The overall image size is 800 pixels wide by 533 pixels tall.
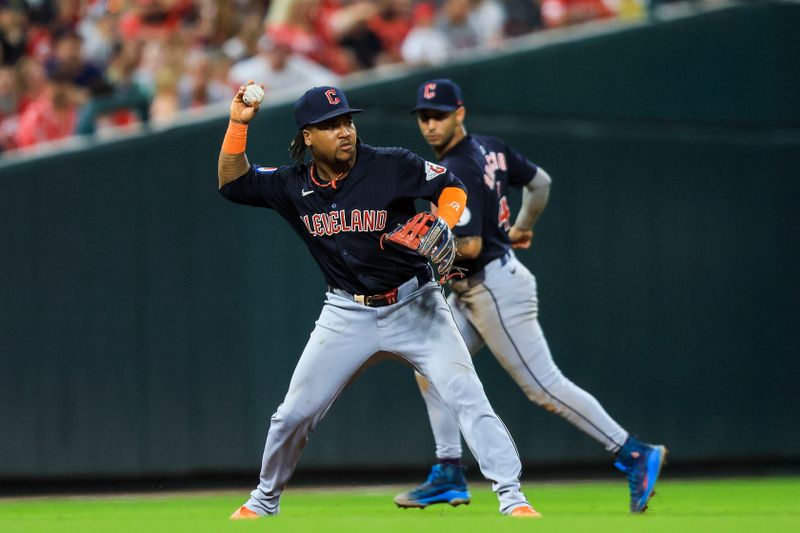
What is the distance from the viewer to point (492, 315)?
5.80 metres

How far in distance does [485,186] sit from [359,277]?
1.00 meters

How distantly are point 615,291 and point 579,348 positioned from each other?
43 cm

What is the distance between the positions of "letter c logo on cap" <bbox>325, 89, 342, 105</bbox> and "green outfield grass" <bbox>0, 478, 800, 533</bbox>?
1612 mm

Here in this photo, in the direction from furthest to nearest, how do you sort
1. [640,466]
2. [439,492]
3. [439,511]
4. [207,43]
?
[207,43], [439,492], [439,511], [640,466]

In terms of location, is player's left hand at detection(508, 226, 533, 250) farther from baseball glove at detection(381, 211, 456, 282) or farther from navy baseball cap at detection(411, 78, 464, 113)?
baseball glove at detection(381, 211, 456, 282)

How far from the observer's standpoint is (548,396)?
18.7 ft

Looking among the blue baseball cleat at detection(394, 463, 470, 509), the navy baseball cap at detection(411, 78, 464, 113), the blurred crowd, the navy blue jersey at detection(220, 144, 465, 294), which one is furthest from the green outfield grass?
the blurred crowd

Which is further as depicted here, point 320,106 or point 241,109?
point 241,109

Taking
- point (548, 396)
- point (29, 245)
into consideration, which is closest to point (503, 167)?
point (548, 396)

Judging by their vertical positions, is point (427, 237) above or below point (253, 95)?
below

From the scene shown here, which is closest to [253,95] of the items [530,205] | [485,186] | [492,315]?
[485,186]

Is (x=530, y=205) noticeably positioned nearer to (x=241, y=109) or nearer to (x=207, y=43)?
(x=241, y=109)

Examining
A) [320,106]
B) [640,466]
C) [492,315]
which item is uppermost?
[320,106]

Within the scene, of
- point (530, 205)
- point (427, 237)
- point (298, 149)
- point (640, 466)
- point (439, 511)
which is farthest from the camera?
point (530, 205)
